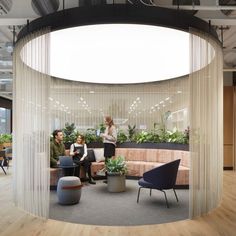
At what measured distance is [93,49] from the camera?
22.5 feet

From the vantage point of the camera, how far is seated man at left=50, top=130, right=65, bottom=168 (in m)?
6.74

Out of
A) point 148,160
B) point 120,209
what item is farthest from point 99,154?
point 120,209

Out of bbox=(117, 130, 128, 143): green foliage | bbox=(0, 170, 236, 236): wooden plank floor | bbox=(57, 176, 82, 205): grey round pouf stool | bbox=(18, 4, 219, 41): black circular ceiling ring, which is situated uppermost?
bbox=(18, 4, 219, 41): black circular ceiling ring

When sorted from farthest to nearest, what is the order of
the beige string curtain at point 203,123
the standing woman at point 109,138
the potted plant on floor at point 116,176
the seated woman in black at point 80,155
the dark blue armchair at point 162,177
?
1. the standing woman at point 109,138
2. the seated woman in black at point 80,155
3. the potted plant on floor at point 116,176
4. the dark blue armchair at point 162,177
5. the beige string curtain at point 203,123

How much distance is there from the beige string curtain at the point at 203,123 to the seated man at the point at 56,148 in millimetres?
3452

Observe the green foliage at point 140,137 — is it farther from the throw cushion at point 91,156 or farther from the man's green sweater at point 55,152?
the man's green sweater at point 55,152

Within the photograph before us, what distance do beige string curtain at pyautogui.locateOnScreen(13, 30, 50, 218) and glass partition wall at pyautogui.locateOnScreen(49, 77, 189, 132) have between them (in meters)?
5.91

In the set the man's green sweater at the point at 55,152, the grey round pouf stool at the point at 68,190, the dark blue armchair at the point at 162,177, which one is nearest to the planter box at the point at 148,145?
the man's green sweater at the point at 55,152

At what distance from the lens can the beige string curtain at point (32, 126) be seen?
15.1ft

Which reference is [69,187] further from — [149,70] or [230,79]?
[230,79]

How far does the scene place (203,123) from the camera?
4738 mm

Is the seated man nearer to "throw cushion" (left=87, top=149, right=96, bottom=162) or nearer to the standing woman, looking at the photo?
"throw cushion" (left=87, top=149, right=96, bottom=162)

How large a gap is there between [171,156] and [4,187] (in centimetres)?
453

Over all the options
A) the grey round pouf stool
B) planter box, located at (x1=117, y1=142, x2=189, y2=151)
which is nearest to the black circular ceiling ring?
the grey round pouf stool
